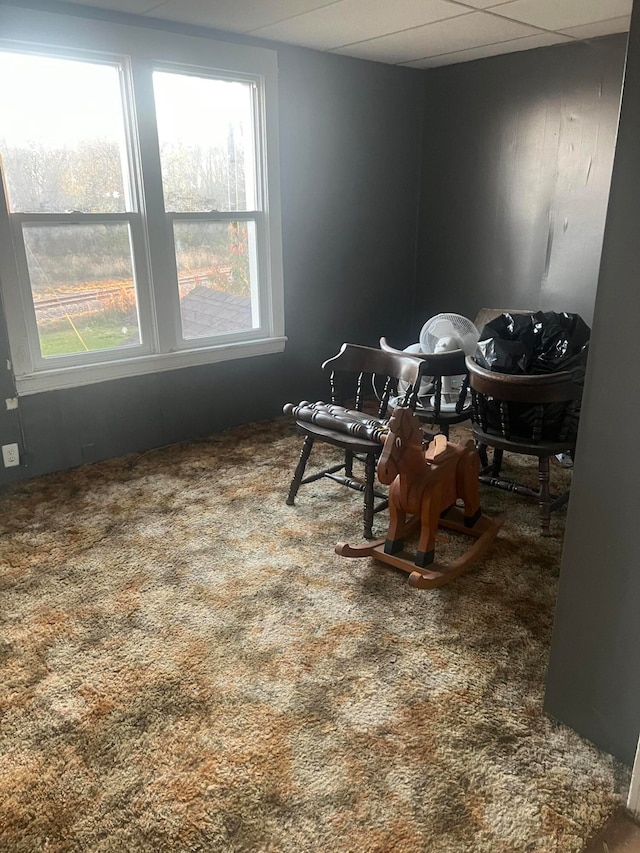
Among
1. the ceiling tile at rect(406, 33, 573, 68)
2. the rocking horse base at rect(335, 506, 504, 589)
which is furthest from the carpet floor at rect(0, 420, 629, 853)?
the ceiling tile at rect(406, 33, 573, 68)

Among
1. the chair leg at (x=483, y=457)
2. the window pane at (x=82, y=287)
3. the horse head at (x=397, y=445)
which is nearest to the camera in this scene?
the horse head at (x=397, y=445)

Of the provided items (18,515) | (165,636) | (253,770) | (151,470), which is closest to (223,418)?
(151,470)

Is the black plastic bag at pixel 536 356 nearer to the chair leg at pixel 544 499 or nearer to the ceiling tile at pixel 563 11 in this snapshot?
the chair leg at pixel 544 499

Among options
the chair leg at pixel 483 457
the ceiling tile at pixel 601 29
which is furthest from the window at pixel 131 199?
the ceiling tile at pixel 601 29

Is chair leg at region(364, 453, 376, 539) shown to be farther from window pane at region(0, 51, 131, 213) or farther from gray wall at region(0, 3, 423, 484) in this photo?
window pane at region(0, 51, 131, 213)

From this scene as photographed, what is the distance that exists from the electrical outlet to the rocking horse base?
184 centimetres

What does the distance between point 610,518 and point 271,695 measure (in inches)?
42.1

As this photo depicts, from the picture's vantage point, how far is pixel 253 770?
157cm

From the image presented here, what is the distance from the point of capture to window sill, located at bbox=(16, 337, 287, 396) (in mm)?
3221

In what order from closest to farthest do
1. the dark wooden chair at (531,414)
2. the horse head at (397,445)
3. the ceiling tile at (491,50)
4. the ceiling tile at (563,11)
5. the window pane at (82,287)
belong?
the horse head at (397,445), the dark wooden chair at (531,414), the ceiling tile at (563,11), the window pane at (82,287), the ceiling tile at (491,50)

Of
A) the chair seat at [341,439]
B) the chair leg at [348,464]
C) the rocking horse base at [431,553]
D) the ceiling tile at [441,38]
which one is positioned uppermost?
the ceiling tile at [441,38]

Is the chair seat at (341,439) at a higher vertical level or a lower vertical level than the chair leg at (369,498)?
higher

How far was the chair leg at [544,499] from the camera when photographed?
2748 mm

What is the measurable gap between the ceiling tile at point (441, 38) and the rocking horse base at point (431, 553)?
243 cm
